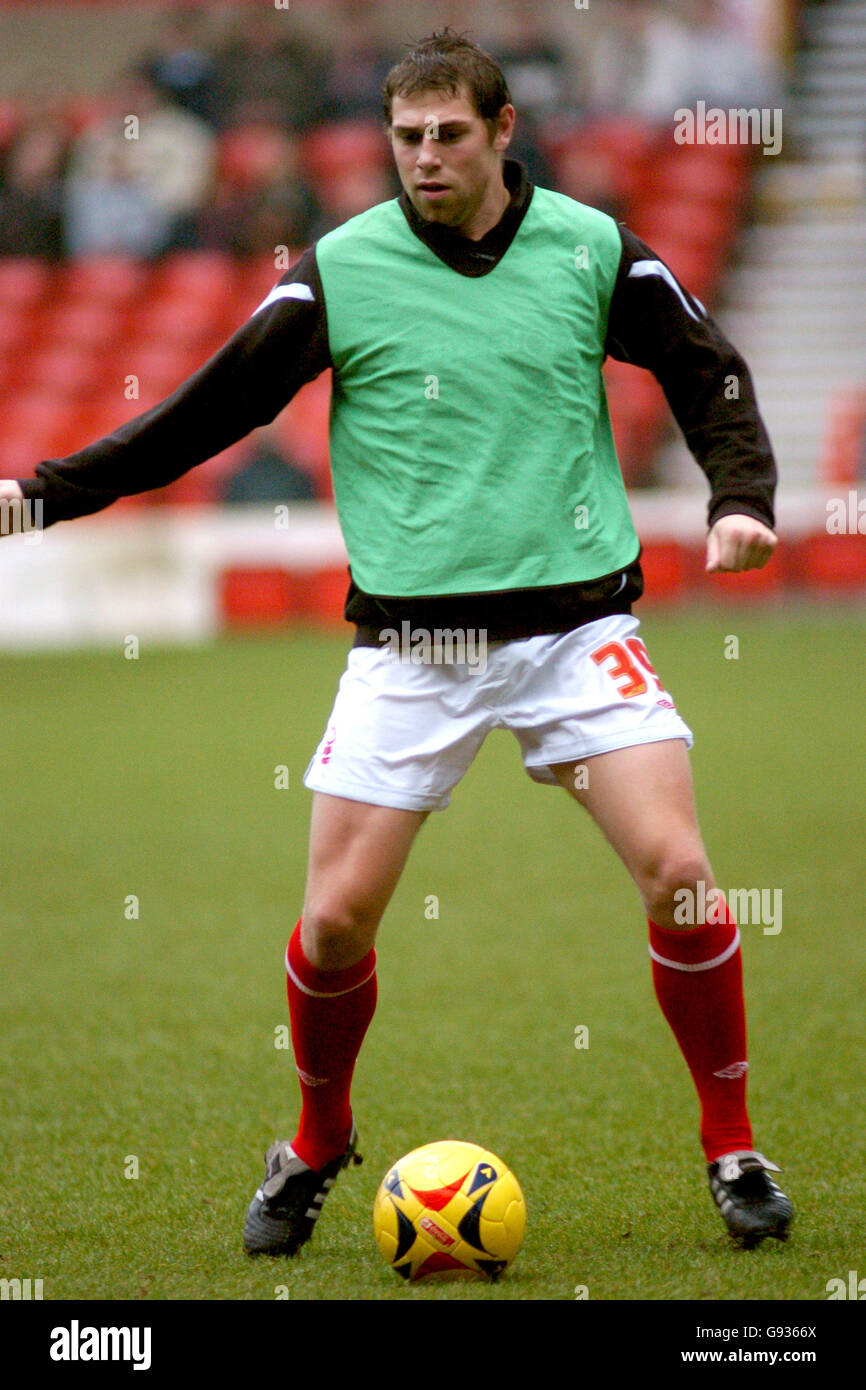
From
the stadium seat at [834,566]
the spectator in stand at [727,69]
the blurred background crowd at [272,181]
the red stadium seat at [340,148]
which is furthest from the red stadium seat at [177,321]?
the stadium seat at [834,566]

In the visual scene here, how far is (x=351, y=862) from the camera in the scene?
3.13m

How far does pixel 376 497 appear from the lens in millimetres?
3168

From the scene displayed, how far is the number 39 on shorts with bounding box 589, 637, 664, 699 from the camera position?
3141mm

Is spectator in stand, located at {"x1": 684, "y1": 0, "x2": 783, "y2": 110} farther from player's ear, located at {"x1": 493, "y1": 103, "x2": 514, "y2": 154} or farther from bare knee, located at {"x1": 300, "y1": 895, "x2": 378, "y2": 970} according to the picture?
bare knee, located at {"x1": 300, "y1": 895, "x2": 378, "y2": 970}

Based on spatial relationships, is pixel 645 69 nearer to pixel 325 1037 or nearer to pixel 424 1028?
pixel 424 1028

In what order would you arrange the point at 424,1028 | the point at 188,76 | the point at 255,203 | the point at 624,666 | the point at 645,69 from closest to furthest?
the point at 624,666 < the point at 424,1028 < the point at 255,203 < the point at 188,76 < the point at 645,69

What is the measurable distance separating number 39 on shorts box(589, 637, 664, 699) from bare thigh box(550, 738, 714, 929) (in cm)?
10

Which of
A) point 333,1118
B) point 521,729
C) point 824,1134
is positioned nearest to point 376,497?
point 521,729

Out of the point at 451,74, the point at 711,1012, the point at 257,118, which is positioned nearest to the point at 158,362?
the point at 257,118

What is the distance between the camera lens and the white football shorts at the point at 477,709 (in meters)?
3.12

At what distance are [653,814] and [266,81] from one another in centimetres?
1697

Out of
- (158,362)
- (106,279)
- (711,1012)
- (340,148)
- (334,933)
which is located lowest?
(711,1012)

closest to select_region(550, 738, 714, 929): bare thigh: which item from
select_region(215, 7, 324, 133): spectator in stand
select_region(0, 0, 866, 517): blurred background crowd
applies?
select_region(0, 0, 866, 517): blurred background crowd
